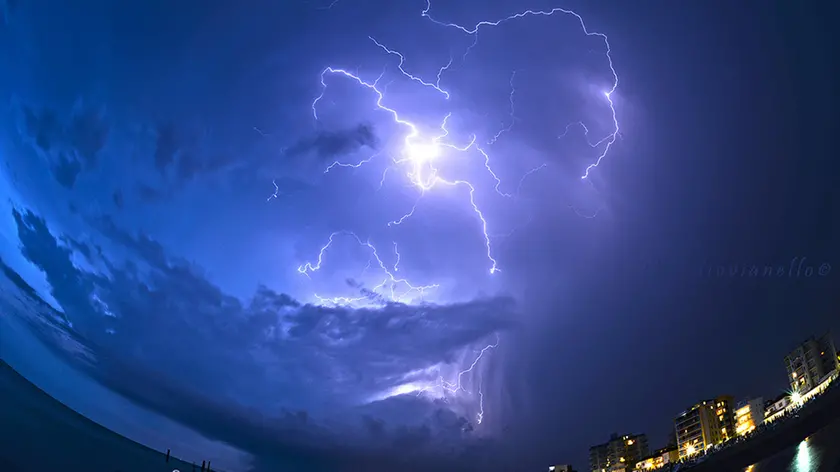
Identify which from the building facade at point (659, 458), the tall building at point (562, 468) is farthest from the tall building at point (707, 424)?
the tall building at point (562, 468)

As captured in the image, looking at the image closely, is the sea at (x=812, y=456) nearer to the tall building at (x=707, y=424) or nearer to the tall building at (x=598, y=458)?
the tall building at (x=707, y=424)

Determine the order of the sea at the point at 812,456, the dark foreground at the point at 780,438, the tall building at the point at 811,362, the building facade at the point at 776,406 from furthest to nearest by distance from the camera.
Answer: the building facade at the point at 776,406, the tall building at the point at 811,362, the dark foreground at the point at 780,438, the sea at the point at 812,456

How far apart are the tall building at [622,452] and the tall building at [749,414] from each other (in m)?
20.7

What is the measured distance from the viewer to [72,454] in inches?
1462

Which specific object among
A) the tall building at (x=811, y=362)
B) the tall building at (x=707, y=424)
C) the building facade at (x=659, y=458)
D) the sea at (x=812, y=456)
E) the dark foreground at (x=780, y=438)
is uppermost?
the tall building at (x=811, y=362)

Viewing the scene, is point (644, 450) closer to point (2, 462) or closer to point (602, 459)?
point (602, 459)

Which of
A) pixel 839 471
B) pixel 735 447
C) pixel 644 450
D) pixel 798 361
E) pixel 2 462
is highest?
pixel 798 361

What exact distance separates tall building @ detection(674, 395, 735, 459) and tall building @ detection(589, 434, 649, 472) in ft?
37.9

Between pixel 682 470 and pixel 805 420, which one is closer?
pixel 805 420

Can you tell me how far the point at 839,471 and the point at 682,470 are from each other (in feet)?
63.0

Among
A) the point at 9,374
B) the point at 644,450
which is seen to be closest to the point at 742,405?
the point at 644,450

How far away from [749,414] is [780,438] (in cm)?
3646

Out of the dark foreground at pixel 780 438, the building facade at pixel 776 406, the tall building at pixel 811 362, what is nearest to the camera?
the dark foreground at pixel 780 438

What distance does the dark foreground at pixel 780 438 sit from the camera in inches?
852
